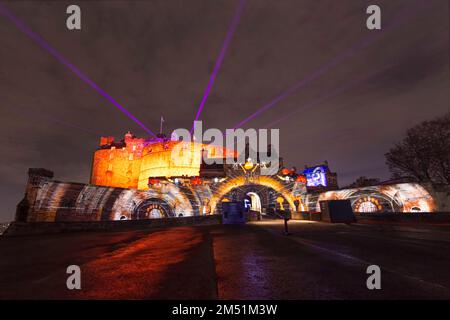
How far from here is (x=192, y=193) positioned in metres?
30.5

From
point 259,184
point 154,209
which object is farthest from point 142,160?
point 259,184

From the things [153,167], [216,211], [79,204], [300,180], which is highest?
[153,167]

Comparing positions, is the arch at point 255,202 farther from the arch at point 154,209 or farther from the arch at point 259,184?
the arch at point 154,209

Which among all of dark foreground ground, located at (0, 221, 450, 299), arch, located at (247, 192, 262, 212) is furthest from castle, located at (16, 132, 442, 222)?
dark foreground ground, located at (0, 221, 450, 299)

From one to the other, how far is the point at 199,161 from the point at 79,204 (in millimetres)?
31385

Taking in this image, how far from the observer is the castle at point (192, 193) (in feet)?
61.6

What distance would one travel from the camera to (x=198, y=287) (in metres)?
2.79

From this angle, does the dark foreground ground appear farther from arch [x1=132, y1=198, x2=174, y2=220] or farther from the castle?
arch [x1=132, y1=198, x2=174, y2=220]

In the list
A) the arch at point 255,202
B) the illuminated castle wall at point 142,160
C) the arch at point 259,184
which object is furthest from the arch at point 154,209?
the illuminated castle wall at point 142,160

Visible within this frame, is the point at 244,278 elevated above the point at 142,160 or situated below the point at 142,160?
below

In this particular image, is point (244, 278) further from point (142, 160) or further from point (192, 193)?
point (142, 160)

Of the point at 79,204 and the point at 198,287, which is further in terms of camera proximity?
the point at 79,204

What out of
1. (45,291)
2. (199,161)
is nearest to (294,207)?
(199,161)
